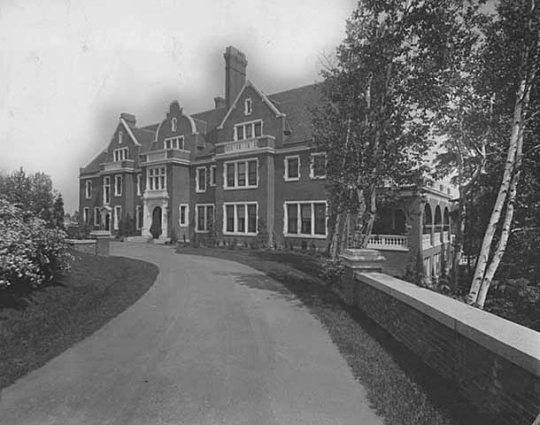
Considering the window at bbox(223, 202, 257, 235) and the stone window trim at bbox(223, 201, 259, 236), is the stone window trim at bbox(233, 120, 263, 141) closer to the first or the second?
the stone window trim at bbox(223, 201, 259, 236)

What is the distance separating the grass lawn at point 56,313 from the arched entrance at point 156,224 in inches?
819

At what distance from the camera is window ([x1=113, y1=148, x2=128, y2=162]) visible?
37000mm

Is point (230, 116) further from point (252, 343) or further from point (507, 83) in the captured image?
point (252, 343)

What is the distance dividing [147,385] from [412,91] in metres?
8.69

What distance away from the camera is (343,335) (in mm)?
6223

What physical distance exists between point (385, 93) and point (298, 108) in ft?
58.0

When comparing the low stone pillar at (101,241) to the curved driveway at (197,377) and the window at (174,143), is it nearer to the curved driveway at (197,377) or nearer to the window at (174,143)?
the curved driveway at (197,377)

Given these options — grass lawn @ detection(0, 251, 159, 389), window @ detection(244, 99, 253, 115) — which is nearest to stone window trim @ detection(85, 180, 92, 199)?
window @ detection(244, 99, 253, 115)

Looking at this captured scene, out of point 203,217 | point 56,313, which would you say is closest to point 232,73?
point 203,217

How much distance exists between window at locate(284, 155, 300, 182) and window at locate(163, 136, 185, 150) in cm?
1205

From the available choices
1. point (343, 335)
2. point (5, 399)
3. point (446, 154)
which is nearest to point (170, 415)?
point (5, 399)

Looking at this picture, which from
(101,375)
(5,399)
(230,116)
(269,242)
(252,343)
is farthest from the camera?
(230,116)

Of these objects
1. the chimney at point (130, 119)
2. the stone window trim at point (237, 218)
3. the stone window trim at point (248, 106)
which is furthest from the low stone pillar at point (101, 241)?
the chimney at point (130, 119)

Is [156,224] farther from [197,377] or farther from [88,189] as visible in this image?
[197,377]
